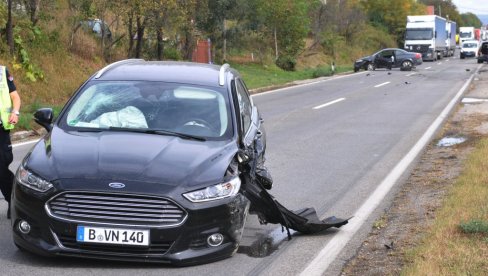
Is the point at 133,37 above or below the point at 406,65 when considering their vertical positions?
above

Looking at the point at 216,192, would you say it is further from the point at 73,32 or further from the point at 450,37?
the point at 450,37

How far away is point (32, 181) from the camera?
211 inches

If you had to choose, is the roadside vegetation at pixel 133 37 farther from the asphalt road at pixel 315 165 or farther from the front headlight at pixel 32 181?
the front headlight at pixel 32 181

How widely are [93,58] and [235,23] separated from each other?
17101mm

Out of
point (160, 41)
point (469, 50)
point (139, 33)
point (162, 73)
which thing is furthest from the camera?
point (469, 50)

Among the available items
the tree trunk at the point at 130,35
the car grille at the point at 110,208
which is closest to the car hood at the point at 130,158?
the car grille at the point at 110,208

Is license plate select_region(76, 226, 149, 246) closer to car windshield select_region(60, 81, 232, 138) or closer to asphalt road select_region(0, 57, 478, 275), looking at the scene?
asphalt road select_region(0, 57, 478, 275)

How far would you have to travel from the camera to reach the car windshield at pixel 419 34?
6016 centimetres

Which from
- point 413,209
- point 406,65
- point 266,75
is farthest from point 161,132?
point 406,65

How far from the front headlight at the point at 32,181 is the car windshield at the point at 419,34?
57.7 metres

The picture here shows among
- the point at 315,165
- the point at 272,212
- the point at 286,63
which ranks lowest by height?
the point at 286,63

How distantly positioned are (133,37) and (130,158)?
71.0 feet

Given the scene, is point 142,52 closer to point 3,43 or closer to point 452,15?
point 3,43

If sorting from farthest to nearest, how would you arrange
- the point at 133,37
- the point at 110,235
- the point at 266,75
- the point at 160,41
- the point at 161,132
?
the point at 266,75 → the point at 160,41 → the point at 133,37 → the point at 161,132 → the point at 110,235
